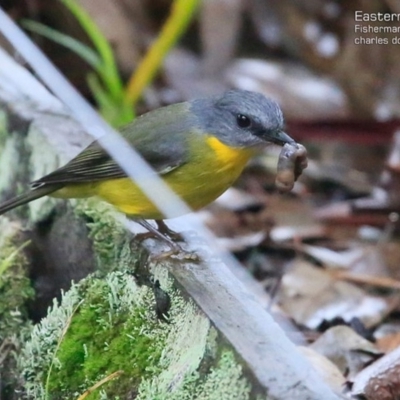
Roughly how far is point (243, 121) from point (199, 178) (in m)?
0.26

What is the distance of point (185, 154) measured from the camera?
370 centimetres

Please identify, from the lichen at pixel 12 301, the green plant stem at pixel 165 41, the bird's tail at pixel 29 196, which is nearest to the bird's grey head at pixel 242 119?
the bird's tail at pixel 29 196

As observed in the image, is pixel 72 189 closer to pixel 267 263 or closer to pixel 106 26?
pixel 267 263

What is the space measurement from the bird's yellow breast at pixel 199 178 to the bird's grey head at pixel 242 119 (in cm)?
4

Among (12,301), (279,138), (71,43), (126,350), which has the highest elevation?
(71,43)

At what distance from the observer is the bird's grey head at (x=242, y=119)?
11.6 feet

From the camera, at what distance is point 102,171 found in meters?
3.79

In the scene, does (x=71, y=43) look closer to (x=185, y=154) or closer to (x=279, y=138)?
(x=185, y=154)

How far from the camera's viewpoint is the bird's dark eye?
361 cm

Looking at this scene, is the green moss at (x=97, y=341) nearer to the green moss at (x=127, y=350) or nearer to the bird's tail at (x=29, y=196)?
the green moss at (x=127, y=350)

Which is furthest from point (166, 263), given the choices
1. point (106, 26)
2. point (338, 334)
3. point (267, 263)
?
point (106, 26)

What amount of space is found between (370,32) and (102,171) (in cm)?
377

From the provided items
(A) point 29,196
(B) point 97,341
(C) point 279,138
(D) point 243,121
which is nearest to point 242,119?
(D) point 243,121

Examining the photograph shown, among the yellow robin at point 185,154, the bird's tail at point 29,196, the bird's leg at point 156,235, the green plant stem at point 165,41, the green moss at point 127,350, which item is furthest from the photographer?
the green plant stem at point 165,41
